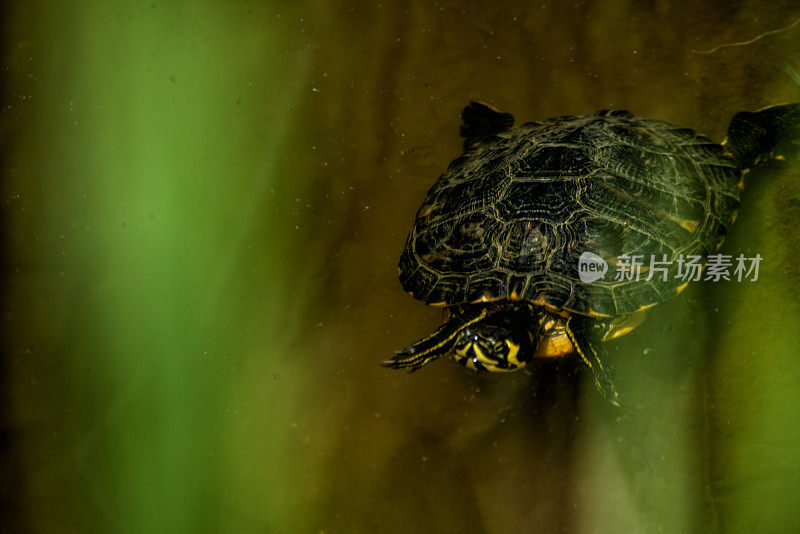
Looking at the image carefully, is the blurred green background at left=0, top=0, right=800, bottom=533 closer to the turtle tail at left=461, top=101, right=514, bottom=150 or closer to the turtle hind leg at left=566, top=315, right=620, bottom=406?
the turtle tail at left=461, top=101, right=514, bottom=150

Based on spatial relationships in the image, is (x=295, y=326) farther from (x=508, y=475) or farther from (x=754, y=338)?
(x=754, y=338)

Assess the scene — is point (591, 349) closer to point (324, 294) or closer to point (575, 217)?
point (575, 217)

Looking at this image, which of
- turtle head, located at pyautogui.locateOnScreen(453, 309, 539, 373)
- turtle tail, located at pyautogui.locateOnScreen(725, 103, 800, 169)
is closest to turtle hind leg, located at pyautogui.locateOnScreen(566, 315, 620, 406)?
turtle head, located at pyautogui.locateOnScreen(453, 309, 539, 373)

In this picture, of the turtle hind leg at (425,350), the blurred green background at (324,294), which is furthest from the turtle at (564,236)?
the blurred green background at (324,294)

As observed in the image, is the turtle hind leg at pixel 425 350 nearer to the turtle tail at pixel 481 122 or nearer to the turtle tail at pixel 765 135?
the turtle tail at pixel 481 122

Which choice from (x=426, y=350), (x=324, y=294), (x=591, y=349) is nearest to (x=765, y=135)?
(x=591, y=349)

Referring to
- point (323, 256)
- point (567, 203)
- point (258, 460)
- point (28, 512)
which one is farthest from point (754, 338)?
point (28, 512)
